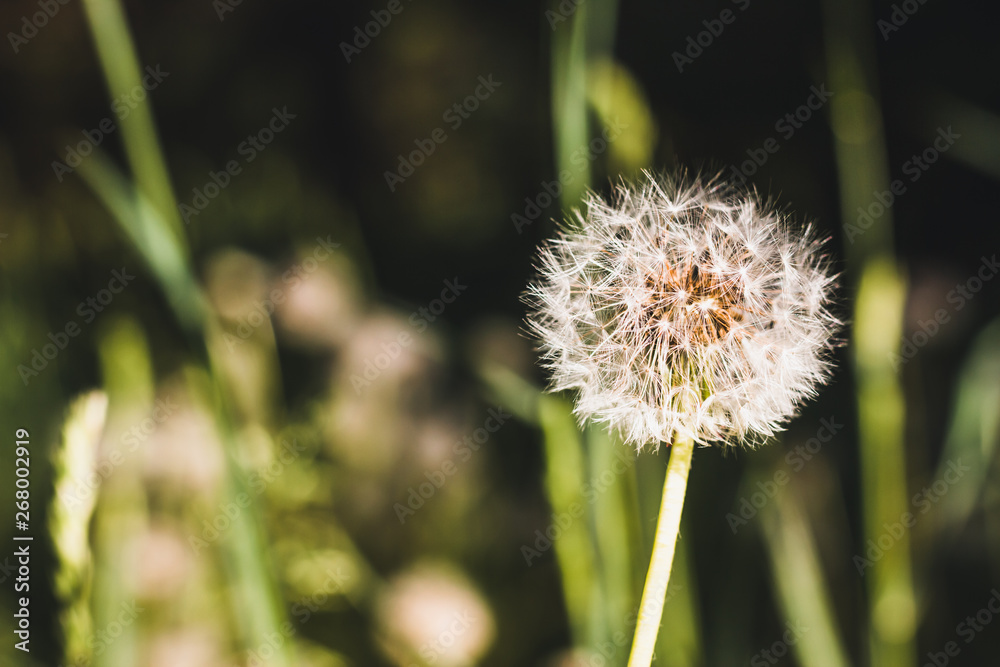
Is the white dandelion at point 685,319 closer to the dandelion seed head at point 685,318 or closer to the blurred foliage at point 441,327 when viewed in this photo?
the dandelion seed head at point 685,318

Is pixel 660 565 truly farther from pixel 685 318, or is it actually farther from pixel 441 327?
pixel 441 327

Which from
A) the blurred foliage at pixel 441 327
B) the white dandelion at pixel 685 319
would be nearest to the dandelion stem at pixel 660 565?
the white dandelion at pixel 685 319

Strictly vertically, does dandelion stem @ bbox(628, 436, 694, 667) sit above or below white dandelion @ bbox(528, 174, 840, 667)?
below

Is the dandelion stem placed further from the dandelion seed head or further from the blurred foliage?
the blurred foliage

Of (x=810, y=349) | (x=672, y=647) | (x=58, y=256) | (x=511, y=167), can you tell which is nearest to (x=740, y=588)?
(x=672, y=647)

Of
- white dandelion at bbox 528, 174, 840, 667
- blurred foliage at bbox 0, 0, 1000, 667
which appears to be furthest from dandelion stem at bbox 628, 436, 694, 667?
blurred foliage at bbox 0, 0, 1000, 667

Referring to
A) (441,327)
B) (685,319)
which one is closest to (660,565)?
(685,319)

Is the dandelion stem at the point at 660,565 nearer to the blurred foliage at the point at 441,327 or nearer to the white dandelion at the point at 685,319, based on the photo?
the white dandelion at the point at 685,319

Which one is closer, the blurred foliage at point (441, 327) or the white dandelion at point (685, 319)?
the white dandelion at point (685, 319)

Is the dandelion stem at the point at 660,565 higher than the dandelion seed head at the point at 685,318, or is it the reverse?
the dandelion seed head at the point at 685,318
